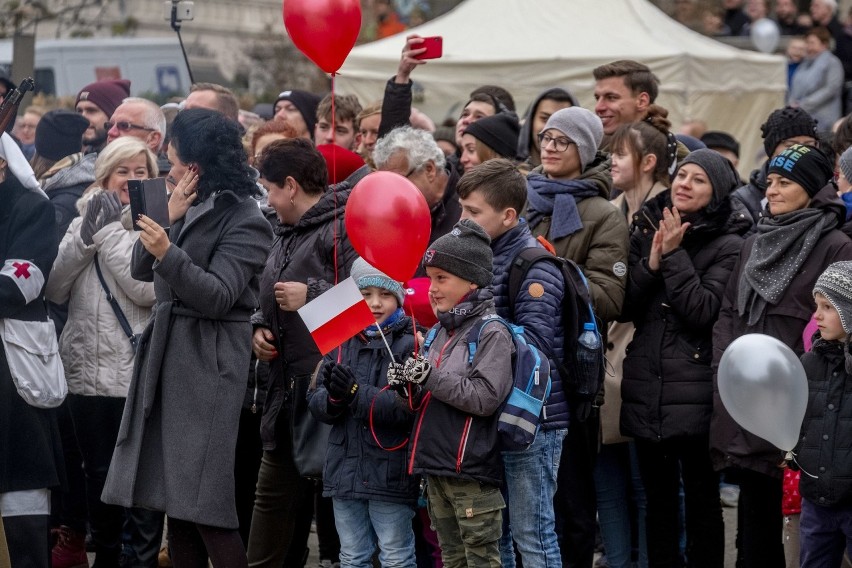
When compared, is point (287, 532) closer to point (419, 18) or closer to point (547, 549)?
point (547, 549)

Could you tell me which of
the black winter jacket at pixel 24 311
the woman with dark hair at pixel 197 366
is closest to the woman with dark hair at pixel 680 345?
the woman with dark hair at pixel 197 366

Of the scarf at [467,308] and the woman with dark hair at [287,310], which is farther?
the woman with dark hair at [287,310]

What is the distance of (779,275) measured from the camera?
5523 mm

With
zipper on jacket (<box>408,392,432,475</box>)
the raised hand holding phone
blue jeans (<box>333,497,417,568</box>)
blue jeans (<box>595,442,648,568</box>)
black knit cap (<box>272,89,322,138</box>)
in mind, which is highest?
the raised hand holding phone

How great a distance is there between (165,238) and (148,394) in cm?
67

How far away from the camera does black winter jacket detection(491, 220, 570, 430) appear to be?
5316mm

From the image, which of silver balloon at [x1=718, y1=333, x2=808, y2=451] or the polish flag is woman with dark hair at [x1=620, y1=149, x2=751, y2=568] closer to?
silver balloon at [x1=718, y1=333, x2=808, y2=451]

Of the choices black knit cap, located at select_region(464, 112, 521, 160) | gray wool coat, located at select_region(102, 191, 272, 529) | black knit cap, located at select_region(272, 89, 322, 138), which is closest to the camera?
gray wool coat, located at select_region(102, 191, 272, 529)

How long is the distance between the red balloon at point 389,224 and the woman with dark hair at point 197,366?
22.4 inches

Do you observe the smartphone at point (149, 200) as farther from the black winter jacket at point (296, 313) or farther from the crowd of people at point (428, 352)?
the black winter jacket at point (296, 313)

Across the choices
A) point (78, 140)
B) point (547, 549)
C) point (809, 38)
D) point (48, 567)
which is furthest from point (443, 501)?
point (809, 38)

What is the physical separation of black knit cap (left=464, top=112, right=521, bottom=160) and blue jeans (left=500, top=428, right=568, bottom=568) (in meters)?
2.38

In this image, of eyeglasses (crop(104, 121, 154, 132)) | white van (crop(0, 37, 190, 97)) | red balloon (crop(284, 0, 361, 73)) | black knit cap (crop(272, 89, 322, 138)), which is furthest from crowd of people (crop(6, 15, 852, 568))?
white van (crop(0, 37, 190, 97))

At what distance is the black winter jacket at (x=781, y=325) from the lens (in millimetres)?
5484
